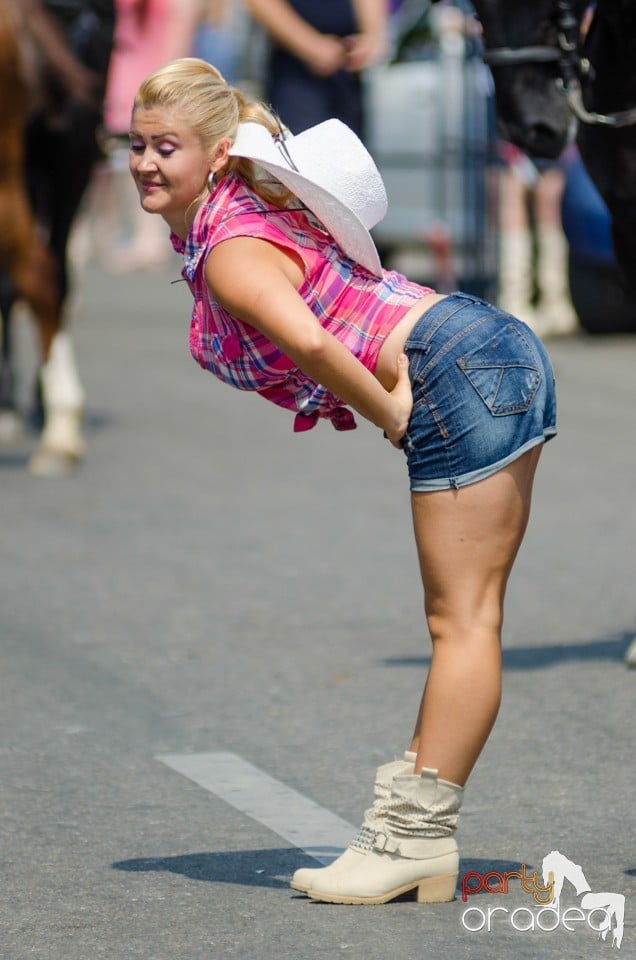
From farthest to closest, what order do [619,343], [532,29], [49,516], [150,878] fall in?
[619,343], [49,516], [532,29], [150,878]

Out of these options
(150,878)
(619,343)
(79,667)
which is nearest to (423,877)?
(150,878)

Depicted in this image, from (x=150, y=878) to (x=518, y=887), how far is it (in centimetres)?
67

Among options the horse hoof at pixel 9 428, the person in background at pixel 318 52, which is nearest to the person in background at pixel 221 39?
the person in background at pixel 318 52

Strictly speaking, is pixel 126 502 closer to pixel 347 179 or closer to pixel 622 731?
pixel 622 731

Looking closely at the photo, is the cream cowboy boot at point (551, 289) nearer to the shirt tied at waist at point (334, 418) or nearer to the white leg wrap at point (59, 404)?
the white leg wrap at point (59, 404)

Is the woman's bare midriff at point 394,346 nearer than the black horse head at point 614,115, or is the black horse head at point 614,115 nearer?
the woman's bare midriff at point 394,346

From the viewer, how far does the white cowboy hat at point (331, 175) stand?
12.2 feet

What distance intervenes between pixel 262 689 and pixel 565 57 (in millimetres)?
1803

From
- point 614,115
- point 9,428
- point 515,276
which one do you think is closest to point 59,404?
point 9,428

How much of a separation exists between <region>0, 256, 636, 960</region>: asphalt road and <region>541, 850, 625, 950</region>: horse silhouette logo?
3 cm

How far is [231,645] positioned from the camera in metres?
5.90

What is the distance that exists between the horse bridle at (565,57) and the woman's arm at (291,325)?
79.4 inches

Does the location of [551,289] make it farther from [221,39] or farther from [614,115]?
[614,115]

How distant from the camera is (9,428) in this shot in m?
9.69
